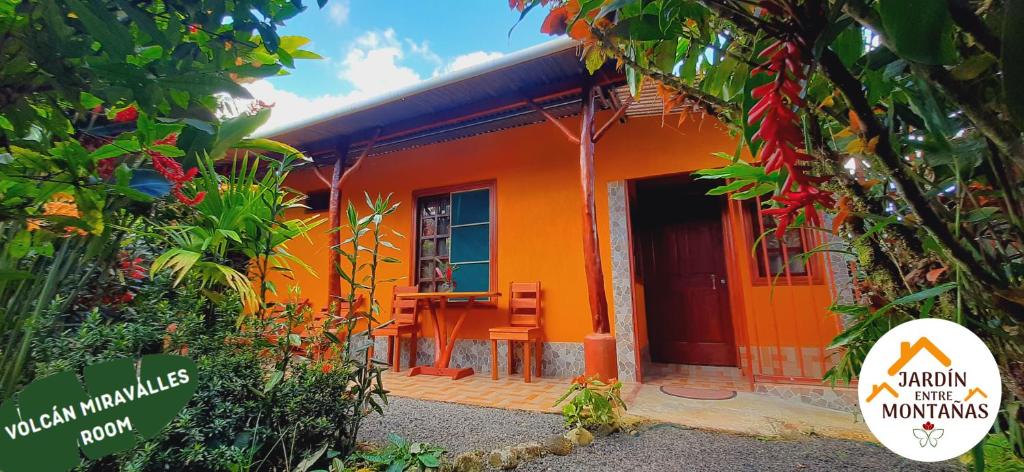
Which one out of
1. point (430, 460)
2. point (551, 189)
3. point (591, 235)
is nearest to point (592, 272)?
point (591, 235)

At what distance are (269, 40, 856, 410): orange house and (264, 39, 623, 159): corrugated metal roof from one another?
20 millimetres

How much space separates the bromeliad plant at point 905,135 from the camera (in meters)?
0.29

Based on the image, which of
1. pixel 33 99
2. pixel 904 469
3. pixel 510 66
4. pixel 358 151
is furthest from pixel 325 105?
pixel 904 469

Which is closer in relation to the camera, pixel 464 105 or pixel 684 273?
pixel 464 105

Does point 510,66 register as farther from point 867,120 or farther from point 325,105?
point 867,120

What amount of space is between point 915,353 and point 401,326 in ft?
14.2

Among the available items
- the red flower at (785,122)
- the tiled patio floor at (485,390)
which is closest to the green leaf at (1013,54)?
the red flower at (785,122)

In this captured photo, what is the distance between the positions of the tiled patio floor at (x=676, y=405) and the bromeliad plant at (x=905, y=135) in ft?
6.32

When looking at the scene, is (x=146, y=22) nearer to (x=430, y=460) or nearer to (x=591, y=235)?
(x=430, y=460)

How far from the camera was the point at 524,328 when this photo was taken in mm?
3814

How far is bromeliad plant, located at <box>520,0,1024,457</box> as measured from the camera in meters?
0.29

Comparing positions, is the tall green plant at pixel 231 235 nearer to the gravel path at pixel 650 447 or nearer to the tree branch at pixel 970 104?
the gravel path at pixel 650 447

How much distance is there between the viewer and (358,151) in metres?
5.33

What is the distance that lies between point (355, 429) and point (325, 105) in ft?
13.1
